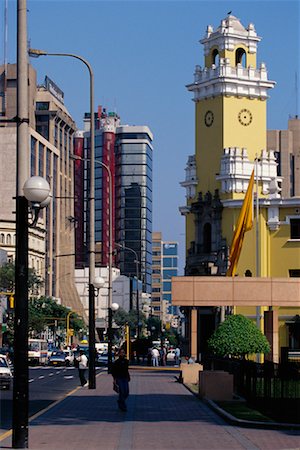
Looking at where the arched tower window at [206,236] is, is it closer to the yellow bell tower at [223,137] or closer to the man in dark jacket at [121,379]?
the yellow bell tower at [223,137]

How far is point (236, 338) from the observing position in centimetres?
3825

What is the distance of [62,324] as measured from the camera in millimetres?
135250

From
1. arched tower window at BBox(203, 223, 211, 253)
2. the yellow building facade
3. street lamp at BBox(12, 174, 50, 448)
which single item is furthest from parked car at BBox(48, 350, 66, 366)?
street lamp at BBox(12, 174, 50, 448)

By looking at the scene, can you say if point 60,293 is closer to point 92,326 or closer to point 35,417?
point 92,326

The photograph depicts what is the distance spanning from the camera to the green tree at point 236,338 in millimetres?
38219

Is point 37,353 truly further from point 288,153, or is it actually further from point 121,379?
point 288,153

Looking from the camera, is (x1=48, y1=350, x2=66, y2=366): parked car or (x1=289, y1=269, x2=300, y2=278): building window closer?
(x1=48, y1=350, x2=66, y2=366): parked car

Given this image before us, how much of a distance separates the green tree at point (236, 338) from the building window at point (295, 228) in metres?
49.3

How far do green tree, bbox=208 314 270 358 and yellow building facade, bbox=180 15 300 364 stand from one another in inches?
1882

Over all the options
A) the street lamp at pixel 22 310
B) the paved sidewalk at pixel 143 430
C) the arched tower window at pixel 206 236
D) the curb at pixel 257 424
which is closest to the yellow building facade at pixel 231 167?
the arched tower window at pixel 206 236

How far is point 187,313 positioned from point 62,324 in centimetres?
4731

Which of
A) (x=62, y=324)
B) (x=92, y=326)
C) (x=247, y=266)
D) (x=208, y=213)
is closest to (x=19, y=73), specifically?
(x=92, y=326)

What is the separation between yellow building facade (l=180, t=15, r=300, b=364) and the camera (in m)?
87.6

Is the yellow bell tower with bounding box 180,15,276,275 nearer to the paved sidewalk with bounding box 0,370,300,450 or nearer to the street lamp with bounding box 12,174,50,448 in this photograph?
the paved sidewalk with bounding box 0,370,300,450
